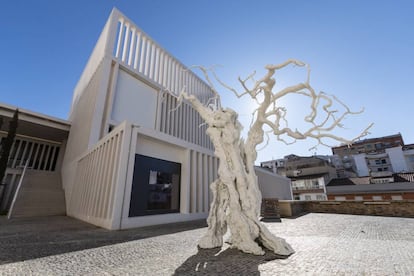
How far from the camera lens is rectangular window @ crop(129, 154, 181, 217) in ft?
20.7

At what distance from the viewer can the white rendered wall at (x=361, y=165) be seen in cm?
3516

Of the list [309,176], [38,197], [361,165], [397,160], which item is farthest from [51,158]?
[397,160]

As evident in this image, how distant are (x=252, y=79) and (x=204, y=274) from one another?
355 cm

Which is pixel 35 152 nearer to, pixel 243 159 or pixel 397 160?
pixel 243 159

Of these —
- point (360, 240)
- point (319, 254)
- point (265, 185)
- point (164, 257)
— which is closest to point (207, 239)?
point (164, 257)

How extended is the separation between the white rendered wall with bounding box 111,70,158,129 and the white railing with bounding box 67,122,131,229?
12.9 feet

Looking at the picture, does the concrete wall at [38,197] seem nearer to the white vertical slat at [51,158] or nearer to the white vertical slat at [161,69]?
the white vertical slat at [51,158]

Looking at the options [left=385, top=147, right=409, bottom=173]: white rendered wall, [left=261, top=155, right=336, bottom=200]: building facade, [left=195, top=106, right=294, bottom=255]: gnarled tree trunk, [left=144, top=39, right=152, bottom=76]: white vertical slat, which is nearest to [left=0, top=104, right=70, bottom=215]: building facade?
[left=144, top=39, right=152, bottom=76]: white vertical slat

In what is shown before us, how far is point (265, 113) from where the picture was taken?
157 inches

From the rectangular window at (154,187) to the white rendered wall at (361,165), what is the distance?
1668 inches

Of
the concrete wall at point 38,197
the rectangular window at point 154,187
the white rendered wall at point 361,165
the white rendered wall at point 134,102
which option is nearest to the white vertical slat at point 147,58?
the white rendered wall at point 134,102

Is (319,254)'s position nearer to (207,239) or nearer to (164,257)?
(207,239)

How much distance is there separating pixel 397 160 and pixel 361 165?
518cm

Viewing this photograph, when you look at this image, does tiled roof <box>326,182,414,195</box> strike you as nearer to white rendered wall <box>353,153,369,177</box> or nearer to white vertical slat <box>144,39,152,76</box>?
white rendered wall <box>353,153,369,177</box>
